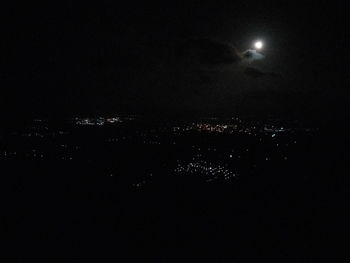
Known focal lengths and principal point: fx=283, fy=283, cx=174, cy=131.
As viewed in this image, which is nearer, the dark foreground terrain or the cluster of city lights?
the dark foreground terrain

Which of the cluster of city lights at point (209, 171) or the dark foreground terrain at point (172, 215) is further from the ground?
the dark foreground terrain at point (172, 215)

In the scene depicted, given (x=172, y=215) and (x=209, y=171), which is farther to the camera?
(x=209, y=171)

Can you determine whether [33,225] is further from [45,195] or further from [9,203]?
[45,195]

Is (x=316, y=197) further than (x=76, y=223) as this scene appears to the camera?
Yes

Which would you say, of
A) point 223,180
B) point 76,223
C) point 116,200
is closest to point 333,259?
point 76,223

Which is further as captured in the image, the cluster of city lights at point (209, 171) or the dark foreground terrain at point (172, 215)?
the cluster of city lights at point (209, 171)

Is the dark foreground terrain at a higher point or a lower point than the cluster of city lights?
higher

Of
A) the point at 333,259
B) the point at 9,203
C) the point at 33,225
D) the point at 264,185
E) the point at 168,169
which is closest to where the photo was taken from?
the point at 333,259

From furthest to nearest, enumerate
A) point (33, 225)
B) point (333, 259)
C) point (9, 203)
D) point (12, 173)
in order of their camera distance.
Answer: point (12, 173), point (9, 203), point (33, 225), point (333, 259)

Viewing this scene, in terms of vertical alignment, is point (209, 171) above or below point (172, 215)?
below

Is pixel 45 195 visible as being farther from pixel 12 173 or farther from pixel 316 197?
pixel 316 197

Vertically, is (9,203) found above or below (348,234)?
below
